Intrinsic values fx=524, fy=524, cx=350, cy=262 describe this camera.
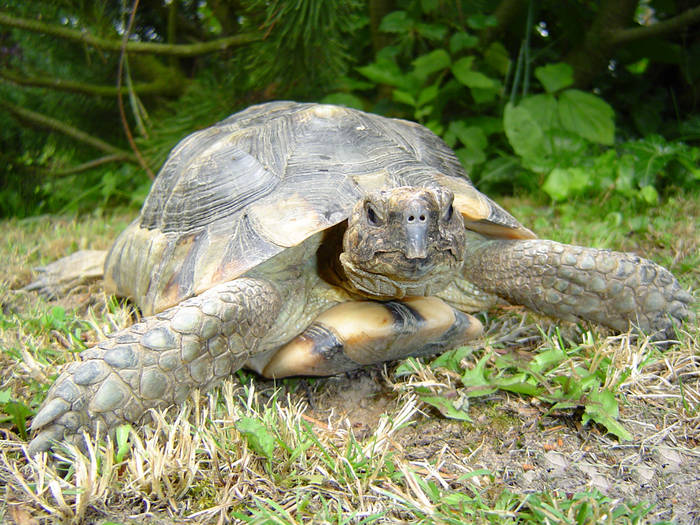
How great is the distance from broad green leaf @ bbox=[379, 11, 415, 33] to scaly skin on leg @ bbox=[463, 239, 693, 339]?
3104mm

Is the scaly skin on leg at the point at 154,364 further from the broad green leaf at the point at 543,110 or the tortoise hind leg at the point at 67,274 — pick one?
the broad green leaf at the point at 543,110

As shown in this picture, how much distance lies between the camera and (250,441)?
1.37 metres

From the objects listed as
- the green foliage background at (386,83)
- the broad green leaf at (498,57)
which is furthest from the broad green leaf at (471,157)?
the broad green leaf at (498,57)

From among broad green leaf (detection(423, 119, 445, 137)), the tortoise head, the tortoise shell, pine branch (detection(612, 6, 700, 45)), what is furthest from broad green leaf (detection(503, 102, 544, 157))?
the tortoise head

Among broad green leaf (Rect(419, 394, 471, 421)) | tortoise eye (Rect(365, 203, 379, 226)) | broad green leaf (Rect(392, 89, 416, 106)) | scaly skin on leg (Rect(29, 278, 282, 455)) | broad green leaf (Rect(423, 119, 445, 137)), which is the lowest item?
broad green leaf (Rect(419, 394, 471, 421))

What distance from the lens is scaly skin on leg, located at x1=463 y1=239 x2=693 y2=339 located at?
6.69ft

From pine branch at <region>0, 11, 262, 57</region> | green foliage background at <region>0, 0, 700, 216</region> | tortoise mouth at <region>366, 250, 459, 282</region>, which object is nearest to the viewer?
tortoise mouth at <region>366, 250, 459, 282</region>

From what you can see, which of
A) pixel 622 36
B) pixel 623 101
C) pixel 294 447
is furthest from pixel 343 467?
pixel 623 101

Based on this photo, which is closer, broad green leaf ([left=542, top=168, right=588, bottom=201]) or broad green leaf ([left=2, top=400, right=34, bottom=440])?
broad green leaf ([left=2, top=400, right=34, bottom=440])

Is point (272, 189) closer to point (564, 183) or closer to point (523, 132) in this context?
point (564, 183)

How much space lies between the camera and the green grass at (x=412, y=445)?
4.09 feet

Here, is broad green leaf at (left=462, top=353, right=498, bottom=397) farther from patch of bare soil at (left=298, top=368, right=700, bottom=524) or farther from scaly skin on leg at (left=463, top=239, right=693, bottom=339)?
scaly skin on leg at (left=463, top=239, right=693, bottom=339)

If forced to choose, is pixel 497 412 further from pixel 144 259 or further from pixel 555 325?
pixel 144 259

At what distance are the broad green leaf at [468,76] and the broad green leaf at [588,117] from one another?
635 millimetres
